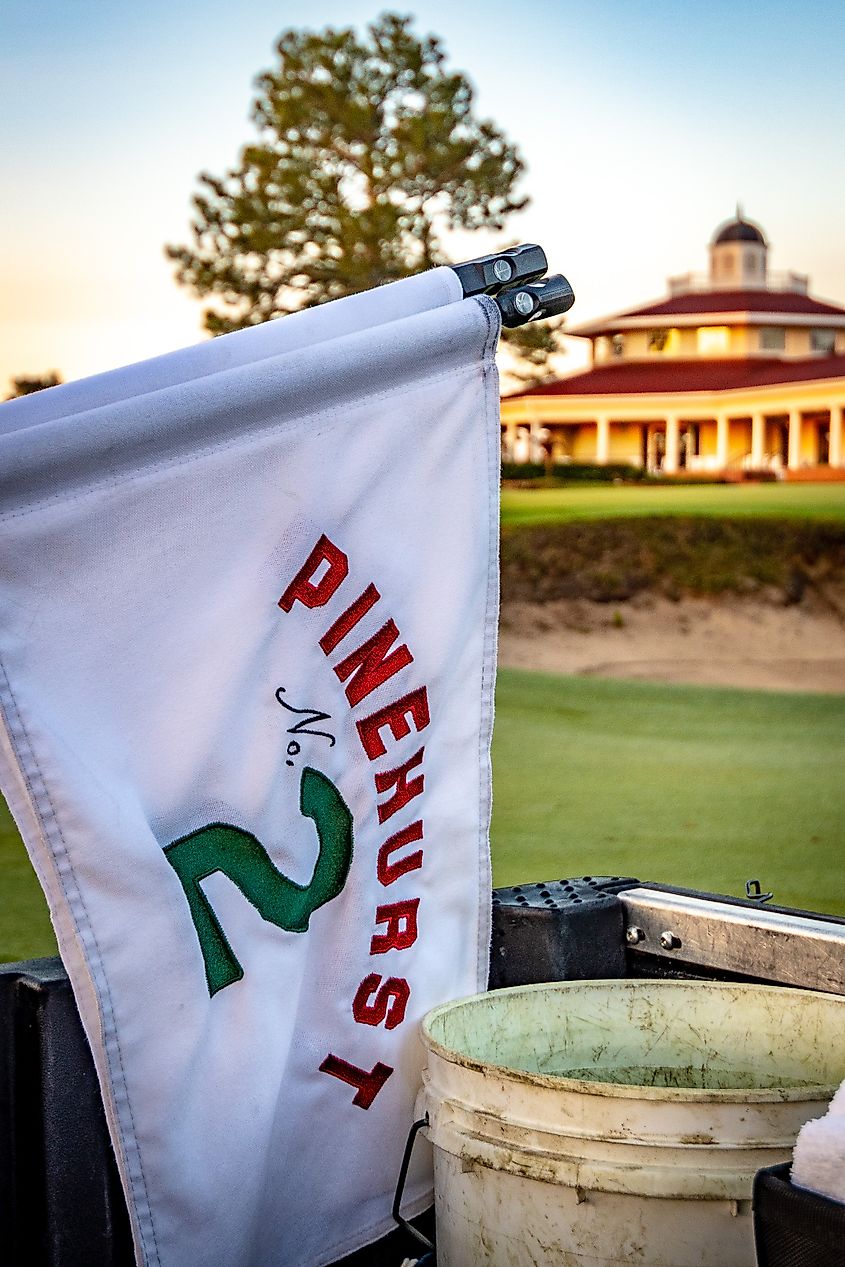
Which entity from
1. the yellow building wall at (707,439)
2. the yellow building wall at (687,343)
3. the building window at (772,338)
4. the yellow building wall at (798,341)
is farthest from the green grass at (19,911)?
the building window at (772,338)

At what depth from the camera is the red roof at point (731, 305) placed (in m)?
24.3

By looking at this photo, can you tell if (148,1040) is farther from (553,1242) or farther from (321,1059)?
(553,1242)

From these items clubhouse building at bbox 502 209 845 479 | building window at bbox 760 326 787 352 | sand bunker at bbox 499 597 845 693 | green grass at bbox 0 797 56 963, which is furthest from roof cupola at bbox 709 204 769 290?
green grass at bbox 0 797 56 963

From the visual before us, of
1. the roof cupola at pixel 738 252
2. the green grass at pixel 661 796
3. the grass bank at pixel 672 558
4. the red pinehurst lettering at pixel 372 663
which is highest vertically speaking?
the roof cupola at pixel 738 252

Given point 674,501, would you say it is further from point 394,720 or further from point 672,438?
point 394,720

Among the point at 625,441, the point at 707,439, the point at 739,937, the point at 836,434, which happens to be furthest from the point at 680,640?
the point at 739,937

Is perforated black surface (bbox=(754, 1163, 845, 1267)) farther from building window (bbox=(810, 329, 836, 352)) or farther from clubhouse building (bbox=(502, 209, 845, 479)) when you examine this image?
building window (bbox=(810, 329, 836, 352))

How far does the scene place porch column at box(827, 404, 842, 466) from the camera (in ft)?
62.6

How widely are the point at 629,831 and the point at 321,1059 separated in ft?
17.3

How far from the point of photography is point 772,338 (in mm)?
24812

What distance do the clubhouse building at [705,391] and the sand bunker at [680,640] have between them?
313 cm

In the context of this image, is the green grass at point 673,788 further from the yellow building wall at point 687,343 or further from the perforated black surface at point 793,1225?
the yellow building wall at point 687,343

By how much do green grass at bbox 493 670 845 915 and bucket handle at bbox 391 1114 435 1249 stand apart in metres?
3.83

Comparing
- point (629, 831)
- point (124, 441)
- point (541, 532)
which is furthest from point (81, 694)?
point (541, 532)
